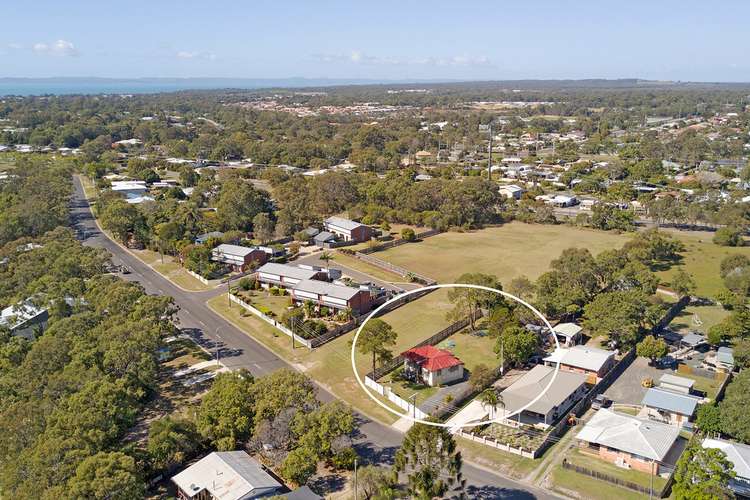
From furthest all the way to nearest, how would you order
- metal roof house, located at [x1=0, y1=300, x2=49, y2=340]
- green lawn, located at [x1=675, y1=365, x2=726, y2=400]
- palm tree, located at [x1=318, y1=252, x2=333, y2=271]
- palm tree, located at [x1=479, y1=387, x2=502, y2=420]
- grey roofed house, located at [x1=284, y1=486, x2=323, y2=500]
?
palm tree, located at [x1=318, y1=252, x2=333, y2=271] → metal roof house, located at [x1=0, y1=300, x2=49, y2=340] → green lawn, located at [x1=675, y1=365, x2=726, y2=400] → palm tree, located at [x1=479, y1=387, x2=502, y2=420] → grey roofed house, located at [x1=284, y1=486, x2=323, y2=500]

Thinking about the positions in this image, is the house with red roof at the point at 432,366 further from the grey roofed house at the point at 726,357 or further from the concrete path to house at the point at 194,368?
the grey roofed house at the point at 726,357

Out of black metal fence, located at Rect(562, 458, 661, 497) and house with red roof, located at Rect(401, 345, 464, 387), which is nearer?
black metal fence, located at Rect(562, 458, 661, 497)

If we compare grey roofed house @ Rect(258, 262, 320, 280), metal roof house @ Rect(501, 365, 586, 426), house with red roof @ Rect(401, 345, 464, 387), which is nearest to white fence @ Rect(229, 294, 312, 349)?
grey roofed house @ Rect(258, 262, 320, 280)

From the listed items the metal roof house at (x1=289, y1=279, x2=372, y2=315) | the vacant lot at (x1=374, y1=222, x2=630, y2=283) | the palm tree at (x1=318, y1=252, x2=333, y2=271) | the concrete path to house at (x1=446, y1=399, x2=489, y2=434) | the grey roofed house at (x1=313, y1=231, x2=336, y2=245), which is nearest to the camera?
the concrete path to house at (x1=446, y1=399, x2=489, y2=434)

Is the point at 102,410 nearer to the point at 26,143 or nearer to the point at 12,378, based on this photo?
the point at 12,378

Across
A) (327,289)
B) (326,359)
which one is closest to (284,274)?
(327,289)

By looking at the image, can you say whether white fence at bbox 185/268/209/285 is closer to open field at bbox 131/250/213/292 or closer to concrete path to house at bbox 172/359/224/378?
open field at bbox 131/250/213/292
